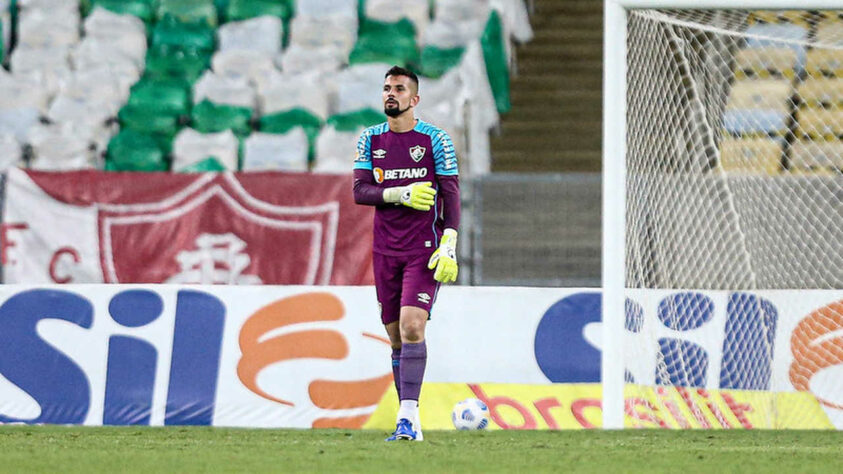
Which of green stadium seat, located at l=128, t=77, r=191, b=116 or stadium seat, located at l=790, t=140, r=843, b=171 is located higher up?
green stadium seat, located at l=128, t=77, r=191, b=116

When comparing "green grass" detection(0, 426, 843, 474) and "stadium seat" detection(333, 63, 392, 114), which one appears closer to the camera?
"green grass" detection(0, 426, 843, 474)

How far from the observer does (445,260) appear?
6.55m

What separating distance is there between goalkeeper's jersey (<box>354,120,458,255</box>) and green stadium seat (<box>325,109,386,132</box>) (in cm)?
470

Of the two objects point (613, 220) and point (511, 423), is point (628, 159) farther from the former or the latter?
point (511, 423)

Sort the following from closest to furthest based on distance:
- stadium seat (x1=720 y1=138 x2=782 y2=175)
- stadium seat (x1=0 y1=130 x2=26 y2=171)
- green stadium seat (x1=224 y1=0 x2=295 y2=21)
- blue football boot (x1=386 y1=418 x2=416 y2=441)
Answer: blue football boot (x1=386 y1=418 x2=416 y2=441) < stadium seat (x1=720 y1=138 x2=782 y2=175) < stadium seat (x1=0 y1=130 x2=26 y2=171) < green stadium seat (x1=224 y1=0 x2=295 y2=21)

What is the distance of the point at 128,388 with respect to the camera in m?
8.13

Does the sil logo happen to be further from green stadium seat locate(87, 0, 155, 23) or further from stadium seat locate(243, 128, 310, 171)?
green stadium seat locate(87, 0, 155, 23)

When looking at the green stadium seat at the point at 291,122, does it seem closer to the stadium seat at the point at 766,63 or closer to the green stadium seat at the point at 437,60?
the green stadium seat at the point at 437,60

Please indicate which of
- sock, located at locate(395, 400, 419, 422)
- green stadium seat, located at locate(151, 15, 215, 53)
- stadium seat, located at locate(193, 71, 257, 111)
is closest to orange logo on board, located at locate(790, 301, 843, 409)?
sock, located at locate(395, 400, 419, 422)

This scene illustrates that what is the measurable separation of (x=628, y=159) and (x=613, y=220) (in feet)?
2.43

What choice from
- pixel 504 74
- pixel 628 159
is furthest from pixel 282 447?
pixel 504 74

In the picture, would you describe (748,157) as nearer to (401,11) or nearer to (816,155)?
(816,155)

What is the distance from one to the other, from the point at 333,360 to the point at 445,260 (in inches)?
73.5

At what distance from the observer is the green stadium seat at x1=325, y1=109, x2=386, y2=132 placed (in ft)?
37.9
